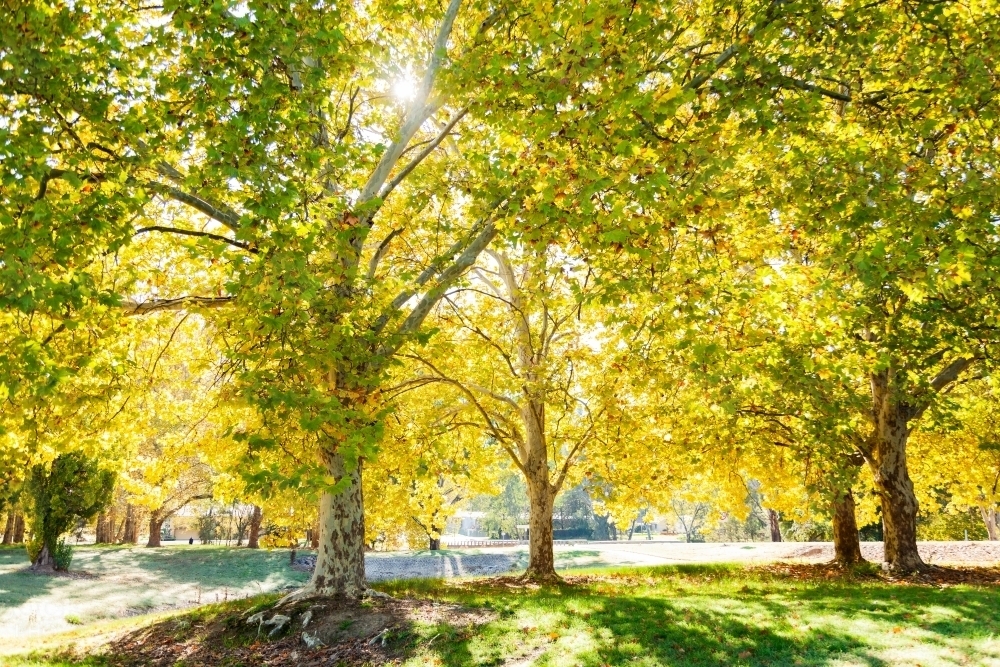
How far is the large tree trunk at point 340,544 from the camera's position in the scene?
422 inches

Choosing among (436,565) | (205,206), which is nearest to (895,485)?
(205,206)

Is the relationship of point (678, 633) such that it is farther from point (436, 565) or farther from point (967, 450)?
point (436, 565)

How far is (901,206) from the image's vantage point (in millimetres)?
8883

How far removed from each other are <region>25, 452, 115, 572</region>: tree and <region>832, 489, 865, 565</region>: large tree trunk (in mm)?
26070

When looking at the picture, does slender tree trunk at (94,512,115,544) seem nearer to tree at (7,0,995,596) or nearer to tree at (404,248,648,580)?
tree at (404,248,648,580)

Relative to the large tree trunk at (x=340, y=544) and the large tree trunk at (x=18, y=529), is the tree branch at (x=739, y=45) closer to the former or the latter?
the large tree trunk at (x=340, y=544)

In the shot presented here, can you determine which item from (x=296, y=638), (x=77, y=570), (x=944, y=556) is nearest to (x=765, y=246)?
(x=296, y=638)

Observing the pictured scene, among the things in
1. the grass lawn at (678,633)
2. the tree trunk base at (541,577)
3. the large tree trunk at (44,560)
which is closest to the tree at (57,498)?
the large tree trunk at (44,560)

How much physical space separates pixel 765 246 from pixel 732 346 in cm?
300

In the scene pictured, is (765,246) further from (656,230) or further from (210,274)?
(210,274)

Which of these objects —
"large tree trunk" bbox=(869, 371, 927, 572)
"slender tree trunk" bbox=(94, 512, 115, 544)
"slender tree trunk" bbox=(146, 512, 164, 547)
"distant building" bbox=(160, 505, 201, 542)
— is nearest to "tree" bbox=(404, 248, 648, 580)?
"large tree trunk" bbox=(869, 371, 927, 572)

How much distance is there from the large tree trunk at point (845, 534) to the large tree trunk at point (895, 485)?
6.73 feet

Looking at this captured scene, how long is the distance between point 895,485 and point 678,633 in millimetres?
10857

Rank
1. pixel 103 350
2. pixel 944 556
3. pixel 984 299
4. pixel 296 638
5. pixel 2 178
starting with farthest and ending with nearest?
pixel 944 556
pixel 984 299
pixel 296 638
pixel 103 350
pixel 2 178
